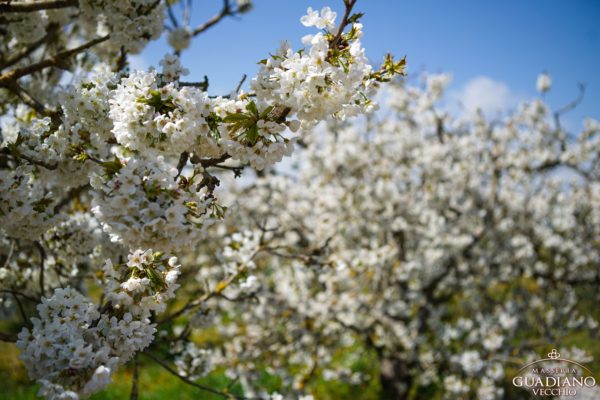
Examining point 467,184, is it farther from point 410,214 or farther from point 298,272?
point 298,272

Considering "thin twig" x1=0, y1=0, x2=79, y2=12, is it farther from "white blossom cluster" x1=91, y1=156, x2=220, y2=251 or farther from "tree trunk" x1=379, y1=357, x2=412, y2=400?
"tree trunk" x1=379, y1=357, x2=412, y2=400

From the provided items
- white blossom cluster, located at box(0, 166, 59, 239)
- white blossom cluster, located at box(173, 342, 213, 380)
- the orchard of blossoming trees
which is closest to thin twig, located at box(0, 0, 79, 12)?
the orchard of blossoming trees

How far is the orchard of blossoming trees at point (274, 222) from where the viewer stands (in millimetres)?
1664

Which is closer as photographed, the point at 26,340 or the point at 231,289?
the point at 26,340

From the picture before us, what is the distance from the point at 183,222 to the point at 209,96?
1.92ft

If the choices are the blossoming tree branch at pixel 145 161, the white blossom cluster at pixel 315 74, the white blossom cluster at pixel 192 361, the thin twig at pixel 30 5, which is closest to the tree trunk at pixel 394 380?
the white blossom cluster at pixel 192 361

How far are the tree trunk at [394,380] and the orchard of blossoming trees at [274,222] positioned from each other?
33 mm

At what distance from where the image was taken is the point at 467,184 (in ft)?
26.9

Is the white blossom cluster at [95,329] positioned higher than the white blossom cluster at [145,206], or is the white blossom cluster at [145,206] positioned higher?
the white blossom cluster at [145,206]

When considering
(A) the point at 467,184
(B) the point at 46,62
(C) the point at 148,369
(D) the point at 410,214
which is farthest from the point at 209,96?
(C) the point at 148,369

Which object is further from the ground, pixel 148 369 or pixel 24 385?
pixel 148 369

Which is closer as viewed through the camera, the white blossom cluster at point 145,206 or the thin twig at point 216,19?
the white blossom cluster at point 145,206

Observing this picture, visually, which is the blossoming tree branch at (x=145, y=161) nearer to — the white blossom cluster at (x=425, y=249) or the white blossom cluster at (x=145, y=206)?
the white blossom cluster at (x=145, y=206)

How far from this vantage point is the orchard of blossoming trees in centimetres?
166
